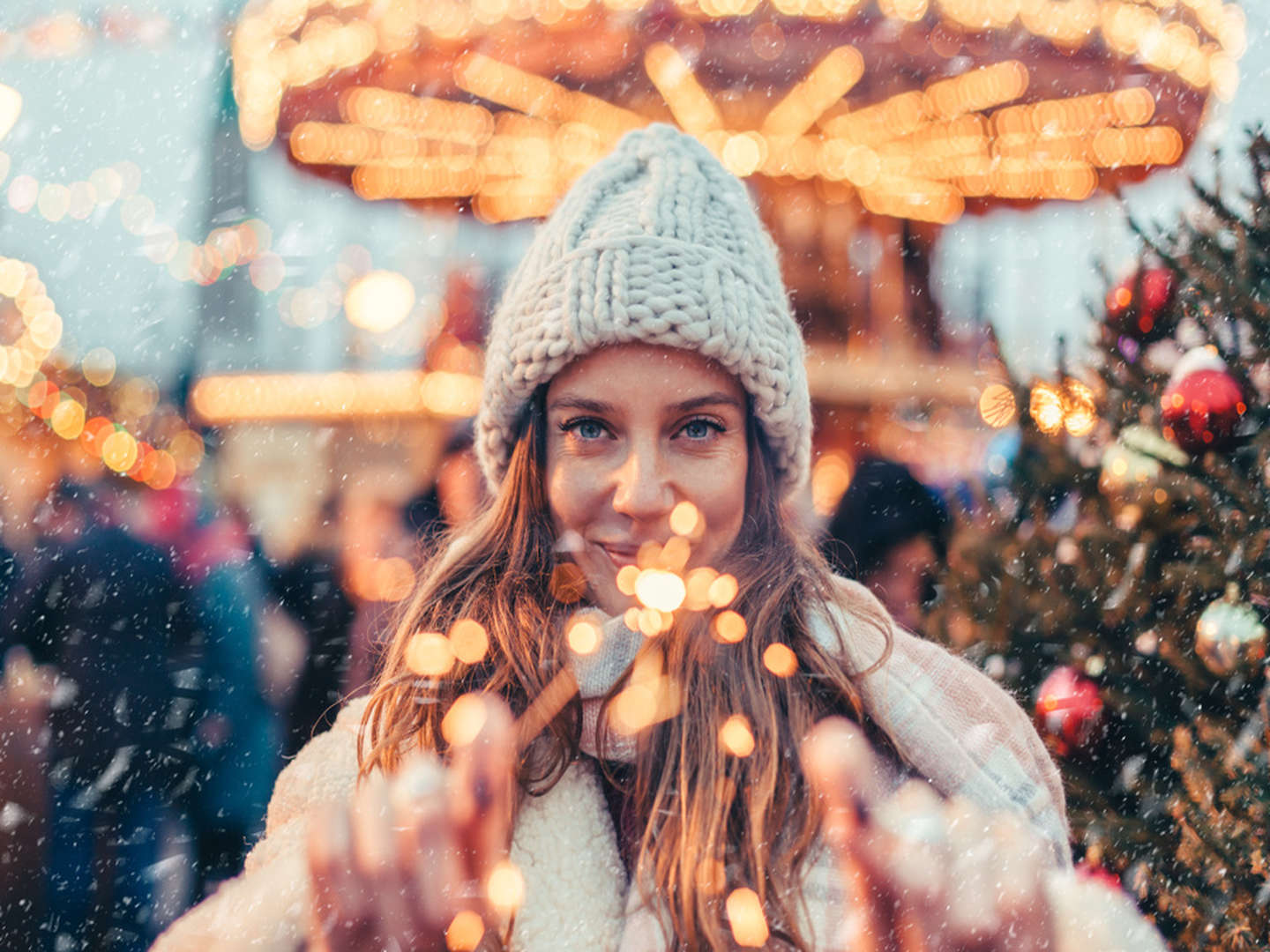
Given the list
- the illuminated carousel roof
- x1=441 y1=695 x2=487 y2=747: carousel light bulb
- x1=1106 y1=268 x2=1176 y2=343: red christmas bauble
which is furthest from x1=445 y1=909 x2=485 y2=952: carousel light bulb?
the illuminated carousel roof

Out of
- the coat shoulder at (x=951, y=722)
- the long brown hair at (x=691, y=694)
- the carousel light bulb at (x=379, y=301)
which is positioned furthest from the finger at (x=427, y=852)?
the carousel light bulb at (x=379, y=301)

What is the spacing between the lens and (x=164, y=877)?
7.16 ft

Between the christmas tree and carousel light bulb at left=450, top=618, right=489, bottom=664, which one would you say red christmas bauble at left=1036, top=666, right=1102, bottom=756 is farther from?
carousel light bulb at left=450, top=618, right=489, bottom=664

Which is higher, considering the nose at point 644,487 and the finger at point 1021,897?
the nose at point 644,487

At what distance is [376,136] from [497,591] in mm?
4709

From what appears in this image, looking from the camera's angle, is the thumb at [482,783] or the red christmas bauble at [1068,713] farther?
the red christmas bauble at [1068,713]

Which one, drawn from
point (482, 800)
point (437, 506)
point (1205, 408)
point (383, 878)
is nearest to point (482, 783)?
point (482, 800)

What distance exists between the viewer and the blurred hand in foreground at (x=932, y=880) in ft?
2.43

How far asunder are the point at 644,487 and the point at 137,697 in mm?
1652

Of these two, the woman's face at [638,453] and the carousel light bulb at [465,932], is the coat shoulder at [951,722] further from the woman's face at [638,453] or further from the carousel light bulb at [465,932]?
the carousel light bulb at [465,932]

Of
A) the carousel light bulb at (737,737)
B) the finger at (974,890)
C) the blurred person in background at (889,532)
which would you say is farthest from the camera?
the blurred person in background at (889,532)

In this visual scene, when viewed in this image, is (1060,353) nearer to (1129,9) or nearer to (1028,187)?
(1129,9)

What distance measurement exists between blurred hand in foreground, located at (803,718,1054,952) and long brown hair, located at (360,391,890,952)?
0.21 meters

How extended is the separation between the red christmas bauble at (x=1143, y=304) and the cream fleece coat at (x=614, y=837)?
3.02 ft
